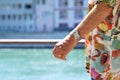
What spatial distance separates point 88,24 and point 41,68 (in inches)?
47.2

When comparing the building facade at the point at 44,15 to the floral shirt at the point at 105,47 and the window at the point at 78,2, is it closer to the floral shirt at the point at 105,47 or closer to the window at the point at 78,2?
the window at the point at 78,2

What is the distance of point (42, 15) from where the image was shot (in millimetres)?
29844

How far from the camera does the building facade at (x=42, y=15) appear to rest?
1144 inches

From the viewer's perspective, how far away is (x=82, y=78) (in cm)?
181

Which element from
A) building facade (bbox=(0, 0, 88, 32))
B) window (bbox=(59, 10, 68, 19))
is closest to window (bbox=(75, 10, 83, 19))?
building facade (bbox=(0, 0, 88, 32))

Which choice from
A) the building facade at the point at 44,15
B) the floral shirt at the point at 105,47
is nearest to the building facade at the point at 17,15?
the building facade at the point at 44,15

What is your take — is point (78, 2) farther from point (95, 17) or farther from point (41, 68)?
point (95, 17)

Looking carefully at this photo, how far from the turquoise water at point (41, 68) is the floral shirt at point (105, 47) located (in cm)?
82

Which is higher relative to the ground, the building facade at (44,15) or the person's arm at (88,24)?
the person's arm at (88,24)

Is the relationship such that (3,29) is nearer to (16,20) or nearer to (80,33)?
(16,20)

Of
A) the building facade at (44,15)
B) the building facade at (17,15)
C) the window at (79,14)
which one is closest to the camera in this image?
the building facade at (17,15)

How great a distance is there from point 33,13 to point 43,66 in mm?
26829

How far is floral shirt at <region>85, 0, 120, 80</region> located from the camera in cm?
91

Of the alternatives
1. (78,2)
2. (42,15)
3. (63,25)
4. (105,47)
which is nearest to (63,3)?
(78,2)
